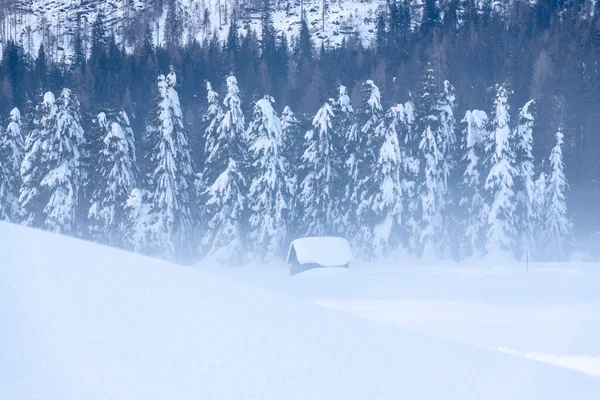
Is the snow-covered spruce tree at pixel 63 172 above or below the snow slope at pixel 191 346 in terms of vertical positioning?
below

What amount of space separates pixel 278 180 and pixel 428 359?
38598 mm

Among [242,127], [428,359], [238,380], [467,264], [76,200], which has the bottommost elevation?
[467,264]

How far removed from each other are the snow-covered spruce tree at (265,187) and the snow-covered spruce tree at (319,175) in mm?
1605

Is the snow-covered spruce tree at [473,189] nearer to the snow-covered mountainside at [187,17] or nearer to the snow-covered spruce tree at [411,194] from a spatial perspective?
the snow-covered spruce tree at [411,194]

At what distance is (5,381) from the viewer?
147 inches

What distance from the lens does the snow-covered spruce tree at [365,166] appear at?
4362cm

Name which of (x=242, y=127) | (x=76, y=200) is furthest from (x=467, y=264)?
(x=76, y=200)

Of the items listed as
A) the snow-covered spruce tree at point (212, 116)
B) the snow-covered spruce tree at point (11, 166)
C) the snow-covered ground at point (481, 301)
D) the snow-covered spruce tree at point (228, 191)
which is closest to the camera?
the snow-covered ground at point (481, 301)

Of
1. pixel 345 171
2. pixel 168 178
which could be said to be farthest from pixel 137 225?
pixel 345 171

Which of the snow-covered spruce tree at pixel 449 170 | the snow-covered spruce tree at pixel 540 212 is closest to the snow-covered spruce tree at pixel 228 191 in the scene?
the snow-covered spruce tree at pixel 449 170

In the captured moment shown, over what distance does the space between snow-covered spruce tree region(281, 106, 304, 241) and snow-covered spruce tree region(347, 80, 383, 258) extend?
3.45 m

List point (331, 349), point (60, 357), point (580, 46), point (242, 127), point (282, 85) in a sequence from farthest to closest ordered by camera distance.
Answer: point (282, 85) < point (580, 46) < point (242, 127) < point (331, 349) < point (60, 357)

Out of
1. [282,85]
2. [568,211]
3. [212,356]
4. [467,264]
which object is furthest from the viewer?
[282,85]

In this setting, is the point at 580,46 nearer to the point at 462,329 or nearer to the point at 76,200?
the point at 76,200
